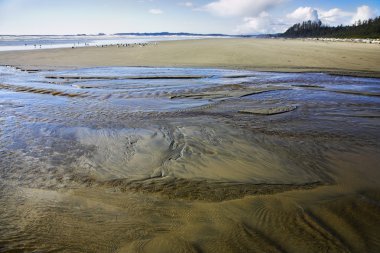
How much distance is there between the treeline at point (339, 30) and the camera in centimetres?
7641

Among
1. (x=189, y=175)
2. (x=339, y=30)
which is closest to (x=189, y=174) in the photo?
(x=189, y=175)

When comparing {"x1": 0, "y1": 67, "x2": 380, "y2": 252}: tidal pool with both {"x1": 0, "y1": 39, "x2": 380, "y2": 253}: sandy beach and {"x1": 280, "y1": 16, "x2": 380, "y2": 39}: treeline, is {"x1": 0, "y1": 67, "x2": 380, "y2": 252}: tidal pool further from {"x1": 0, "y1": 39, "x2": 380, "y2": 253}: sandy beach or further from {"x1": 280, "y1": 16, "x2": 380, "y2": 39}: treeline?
{"x1": 280, "y1": 16, "x2": 380, "y2": 39}: treeline

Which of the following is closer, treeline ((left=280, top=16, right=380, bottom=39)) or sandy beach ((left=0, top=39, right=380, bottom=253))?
sandy beach ((left=0, top=39, right=380, bottom=253))

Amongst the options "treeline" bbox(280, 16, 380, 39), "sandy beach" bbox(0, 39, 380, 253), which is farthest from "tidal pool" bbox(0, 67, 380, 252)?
"treeline" bbox(280, 16, 380, 39)

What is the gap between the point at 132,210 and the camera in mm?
3152

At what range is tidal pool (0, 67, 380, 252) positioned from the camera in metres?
2.74

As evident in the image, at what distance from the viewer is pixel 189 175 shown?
13.0ft

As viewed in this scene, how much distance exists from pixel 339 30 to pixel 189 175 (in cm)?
11616

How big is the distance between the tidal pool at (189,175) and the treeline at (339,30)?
248 ft

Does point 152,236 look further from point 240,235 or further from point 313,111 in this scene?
point 313,111

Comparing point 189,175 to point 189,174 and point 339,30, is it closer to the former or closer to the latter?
point 189,174

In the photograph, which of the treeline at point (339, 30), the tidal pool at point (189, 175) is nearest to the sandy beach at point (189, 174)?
the tidal pool at point (189, 175)

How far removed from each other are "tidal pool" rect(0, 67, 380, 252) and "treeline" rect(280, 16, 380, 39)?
75.6 m

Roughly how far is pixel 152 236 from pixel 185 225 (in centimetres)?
35
